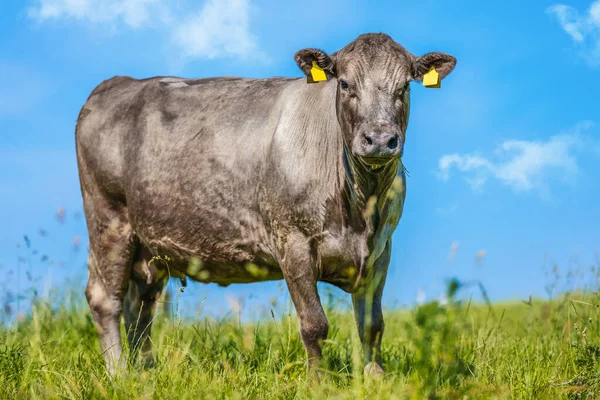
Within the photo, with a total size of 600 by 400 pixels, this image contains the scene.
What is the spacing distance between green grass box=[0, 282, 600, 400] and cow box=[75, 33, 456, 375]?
1.03 ft

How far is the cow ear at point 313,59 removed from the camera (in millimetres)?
5961

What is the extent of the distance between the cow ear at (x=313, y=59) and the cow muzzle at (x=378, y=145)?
100cm

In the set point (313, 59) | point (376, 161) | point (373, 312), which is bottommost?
point (373, 312)

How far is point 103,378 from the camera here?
5.18m

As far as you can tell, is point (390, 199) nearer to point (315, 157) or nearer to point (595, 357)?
A: point (315, 157)

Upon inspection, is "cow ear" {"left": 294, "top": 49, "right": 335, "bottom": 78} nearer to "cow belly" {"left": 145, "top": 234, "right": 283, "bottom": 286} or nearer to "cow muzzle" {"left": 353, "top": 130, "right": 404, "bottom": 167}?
"cow muzzle" {"left": 353, "top": 130, "right": 404, "bottom": 167}

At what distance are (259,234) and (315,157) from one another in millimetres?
855

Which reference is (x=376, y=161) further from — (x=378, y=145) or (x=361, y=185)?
(x=361, y=185)

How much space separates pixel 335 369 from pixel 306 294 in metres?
0.63

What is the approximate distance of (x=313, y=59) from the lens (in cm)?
602

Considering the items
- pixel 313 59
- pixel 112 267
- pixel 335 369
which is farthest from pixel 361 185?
pixel 112 267

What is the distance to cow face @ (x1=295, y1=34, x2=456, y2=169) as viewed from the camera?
522cm

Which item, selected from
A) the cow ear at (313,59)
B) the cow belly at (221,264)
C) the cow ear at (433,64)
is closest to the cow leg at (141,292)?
the cow belly at (221,264)

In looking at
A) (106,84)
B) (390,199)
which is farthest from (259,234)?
(106,84)
